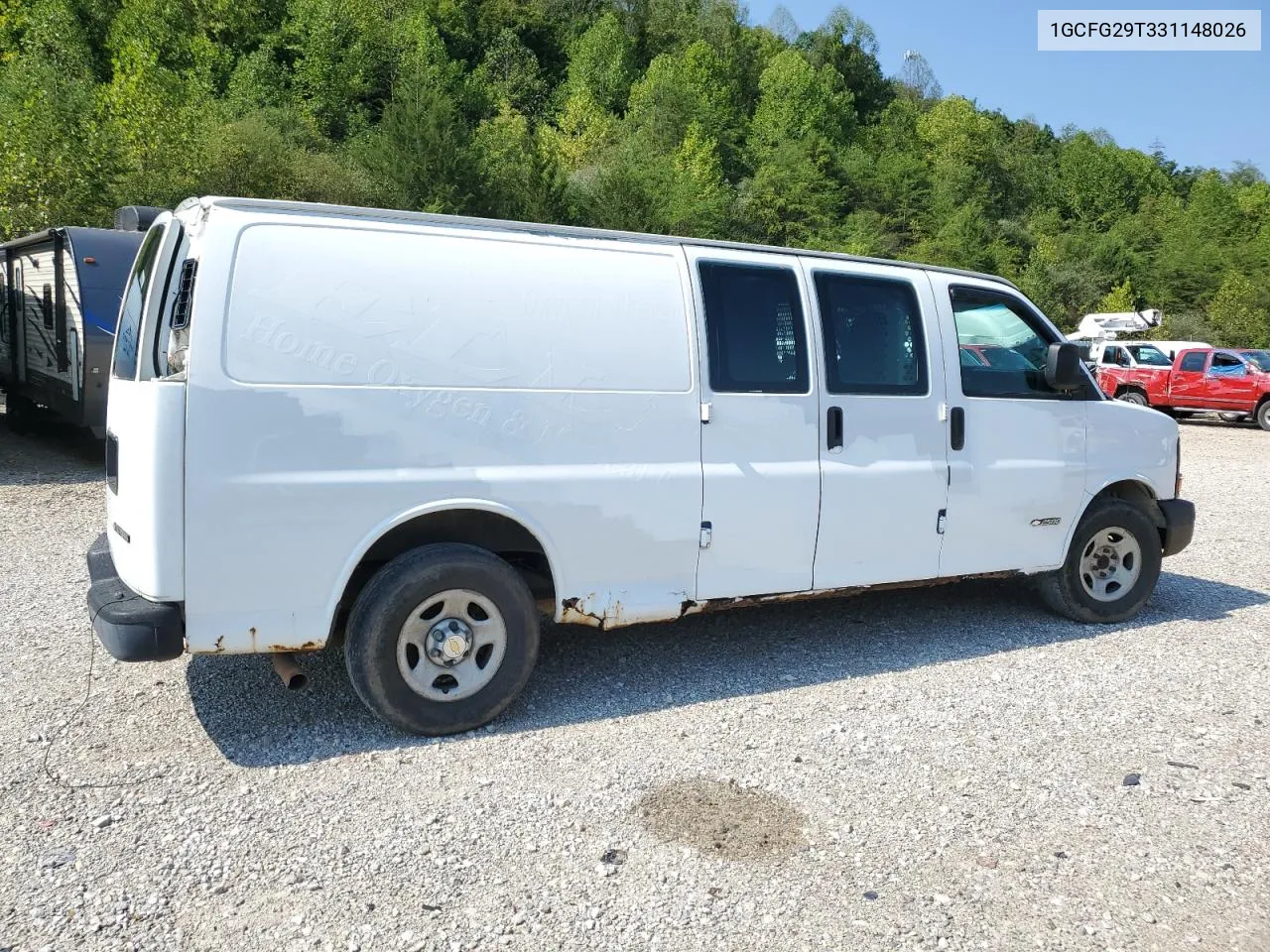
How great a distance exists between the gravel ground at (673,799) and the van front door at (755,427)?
0.69 metres

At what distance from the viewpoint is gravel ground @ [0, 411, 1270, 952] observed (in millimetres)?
3000

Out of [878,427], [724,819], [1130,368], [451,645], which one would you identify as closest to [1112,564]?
[878,427]

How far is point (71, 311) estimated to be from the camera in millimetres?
10461

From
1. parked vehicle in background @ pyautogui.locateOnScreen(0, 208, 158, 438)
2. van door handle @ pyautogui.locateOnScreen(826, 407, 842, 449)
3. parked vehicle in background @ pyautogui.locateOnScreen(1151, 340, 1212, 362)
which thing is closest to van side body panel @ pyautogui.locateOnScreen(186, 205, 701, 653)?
van door handle @ pyautogui.locateOnScreen(826, 407, 842, 449)

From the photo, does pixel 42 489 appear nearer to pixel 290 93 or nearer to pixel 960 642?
pixel 960 642

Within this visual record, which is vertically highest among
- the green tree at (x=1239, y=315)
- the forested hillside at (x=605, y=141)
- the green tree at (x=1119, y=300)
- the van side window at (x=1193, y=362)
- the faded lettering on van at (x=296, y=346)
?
the forested hillside at (x=605, y=141)

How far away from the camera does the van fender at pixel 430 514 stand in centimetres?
404

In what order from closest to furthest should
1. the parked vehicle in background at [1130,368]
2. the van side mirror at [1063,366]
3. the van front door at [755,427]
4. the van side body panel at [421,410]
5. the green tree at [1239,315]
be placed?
the van side body panel at [421,410] → the van front door at [755,427] → the van side mirror at [1063,366] → the parked vehicle in background at [1130,368] → the green tree at [1239,315]

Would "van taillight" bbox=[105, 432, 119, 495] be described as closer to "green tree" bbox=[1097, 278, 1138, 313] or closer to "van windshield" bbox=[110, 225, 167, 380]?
"van windshield" bbox=[110, 225, 167, 380]

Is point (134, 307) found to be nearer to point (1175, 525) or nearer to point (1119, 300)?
point (1175, 525)

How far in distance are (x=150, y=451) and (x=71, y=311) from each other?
8124 mm

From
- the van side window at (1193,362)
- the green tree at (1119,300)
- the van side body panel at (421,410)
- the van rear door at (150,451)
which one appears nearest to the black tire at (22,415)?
the van rear door at (150,451)

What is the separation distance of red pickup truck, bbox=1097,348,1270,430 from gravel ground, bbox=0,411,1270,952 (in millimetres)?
19986

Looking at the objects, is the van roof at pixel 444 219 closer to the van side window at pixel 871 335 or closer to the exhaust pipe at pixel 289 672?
the van side window at pixel 871 335
